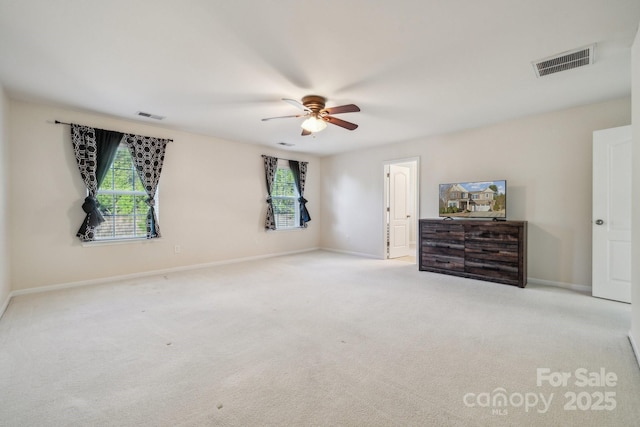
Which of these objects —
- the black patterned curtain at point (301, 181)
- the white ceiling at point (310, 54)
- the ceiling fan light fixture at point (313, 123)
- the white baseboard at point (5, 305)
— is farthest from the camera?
the black patterned curtain at point (301, 181)

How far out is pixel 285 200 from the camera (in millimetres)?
6969

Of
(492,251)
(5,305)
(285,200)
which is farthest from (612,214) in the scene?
(5,305)

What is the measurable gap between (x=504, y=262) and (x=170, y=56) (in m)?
4.79

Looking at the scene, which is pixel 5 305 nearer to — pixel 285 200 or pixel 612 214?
pixel 285 200

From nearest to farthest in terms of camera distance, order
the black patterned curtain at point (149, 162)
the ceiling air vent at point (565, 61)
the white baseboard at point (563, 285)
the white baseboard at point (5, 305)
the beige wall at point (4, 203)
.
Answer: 1. the ceiling air vent at point (565, 61)
2. the white baseboard at point (5, 305)
3. the beige wall at point (4, 203)
4. the white baseboard at point (563, 285)
5. the black patterned curtain at point (149, 162)

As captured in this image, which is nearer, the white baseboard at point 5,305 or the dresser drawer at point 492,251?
the white baseboard at point 5,305

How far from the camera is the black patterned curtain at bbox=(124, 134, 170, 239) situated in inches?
181

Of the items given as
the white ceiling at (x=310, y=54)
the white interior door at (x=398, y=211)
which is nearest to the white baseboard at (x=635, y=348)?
the white ceiling at (x=310, y=54)

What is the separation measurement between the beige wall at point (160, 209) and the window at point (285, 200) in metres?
0.29

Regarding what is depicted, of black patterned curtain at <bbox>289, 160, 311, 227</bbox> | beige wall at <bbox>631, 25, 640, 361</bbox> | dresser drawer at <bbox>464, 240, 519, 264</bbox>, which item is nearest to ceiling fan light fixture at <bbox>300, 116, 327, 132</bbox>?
beige wall at <bbox>631, 25, 640, 361</bbox>

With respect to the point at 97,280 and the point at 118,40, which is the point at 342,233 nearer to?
the point at 97,280

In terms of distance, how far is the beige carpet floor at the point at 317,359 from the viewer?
162 centimetres

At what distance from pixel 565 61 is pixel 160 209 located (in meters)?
5.64

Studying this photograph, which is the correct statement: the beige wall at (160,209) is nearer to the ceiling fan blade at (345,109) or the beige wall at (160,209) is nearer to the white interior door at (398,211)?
the white interior door at (398,211)
